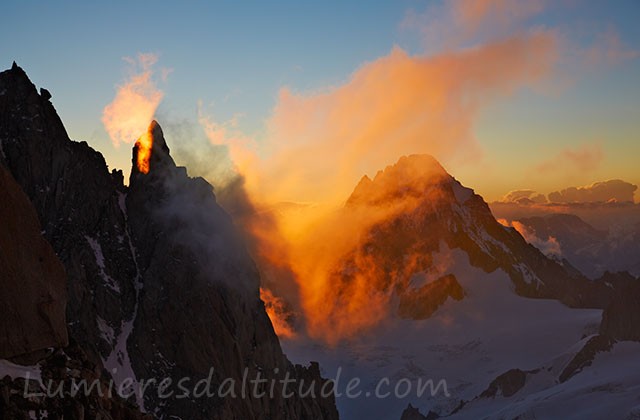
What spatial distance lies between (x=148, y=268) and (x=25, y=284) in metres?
113

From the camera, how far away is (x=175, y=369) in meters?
137

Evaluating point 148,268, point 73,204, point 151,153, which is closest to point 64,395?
point 73,204

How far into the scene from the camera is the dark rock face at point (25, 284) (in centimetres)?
3497

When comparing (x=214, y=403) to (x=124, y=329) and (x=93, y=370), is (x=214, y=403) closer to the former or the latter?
(x=124, y=329)

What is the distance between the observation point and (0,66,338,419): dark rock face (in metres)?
130

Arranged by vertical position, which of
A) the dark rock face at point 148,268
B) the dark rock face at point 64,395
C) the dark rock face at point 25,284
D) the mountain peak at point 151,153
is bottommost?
the dark rock face at point 64,395

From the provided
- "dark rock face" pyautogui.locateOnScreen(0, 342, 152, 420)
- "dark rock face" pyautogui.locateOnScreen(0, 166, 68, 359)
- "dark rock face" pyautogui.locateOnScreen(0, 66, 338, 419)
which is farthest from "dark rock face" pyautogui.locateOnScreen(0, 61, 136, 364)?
"dark rock face" pyautogui.locateOnScreen(0, 166, 68, 359)

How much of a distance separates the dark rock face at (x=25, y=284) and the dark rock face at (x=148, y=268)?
85955 mm

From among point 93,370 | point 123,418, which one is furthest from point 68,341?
point 123,418

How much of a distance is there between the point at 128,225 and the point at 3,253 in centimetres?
12164

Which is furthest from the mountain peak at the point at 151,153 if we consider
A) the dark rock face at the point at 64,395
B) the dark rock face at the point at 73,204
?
the dark rock face at the point at 64,395

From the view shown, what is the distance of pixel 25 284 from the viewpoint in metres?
36.2

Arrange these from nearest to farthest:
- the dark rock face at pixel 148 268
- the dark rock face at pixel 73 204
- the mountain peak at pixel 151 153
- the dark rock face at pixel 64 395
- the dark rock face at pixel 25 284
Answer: the dark rock face at pixel 64 395
the dark rock face at pixel 25 284
the dark rock face at pixel 73 204
the dark rock face at pixel 148 268
the mountain peak at pixel 151 153

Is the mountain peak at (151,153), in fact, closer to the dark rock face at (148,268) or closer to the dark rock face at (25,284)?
the dark rock face at (148,268)
